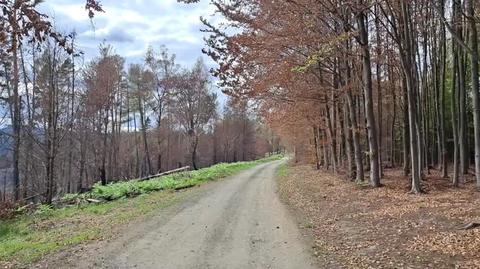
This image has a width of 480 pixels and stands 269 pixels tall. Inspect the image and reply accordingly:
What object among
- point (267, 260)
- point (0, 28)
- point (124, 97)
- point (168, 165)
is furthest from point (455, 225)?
point (168, 165)

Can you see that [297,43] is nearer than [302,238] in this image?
No

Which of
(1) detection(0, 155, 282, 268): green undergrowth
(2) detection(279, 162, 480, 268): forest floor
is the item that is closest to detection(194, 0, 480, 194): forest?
(2) detection(279, 162, 480, 268): forest floor

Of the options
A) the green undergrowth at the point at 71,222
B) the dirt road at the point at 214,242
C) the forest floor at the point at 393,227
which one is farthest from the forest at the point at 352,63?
the green undergrowth at the point at 71,222

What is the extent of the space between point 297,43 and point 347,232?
30.1 feet

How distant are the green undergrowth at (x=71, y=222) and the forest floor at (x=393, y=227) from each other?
4.97 m

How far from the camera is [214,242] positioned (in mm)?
9500

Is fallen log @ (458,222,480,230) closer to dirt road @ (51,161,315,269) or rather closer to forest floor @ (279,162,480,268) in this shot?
forest floor @ (279,162,480,268)

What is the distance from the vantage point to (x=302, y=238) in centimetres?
968

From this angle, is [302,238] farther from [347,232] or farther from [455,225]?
[455,225]

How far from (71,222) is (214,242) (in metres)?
6.66

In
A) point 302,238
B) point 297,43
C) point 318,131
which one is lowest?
point 302,238

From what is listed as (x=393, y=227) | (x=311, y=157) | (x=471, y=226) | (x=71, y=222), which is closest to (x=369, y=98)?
(x=393, y=227)

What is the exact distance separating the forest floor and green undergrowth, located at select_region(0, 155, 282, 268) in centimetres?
497

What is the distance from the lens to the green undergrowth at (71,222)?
9.98 meters
